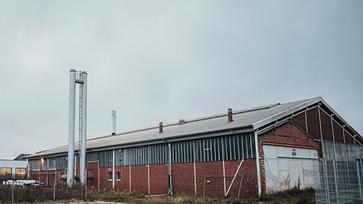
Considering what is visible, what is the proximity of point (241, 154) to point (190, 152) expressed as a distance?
465 cm

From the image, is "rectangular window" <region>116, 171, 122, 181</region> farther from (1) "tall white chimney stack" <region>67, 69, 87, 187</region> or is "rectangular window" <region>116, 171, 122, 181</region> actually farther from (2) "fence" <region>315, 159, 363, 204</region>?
(2) "fence" <region>315, 159, 363, 204</region>

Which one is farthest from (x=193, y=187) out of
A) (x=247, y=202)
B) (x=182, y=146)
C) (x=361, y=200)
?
(x=361, y=200)

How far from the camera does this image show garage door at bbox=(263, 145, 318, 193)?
2619cm

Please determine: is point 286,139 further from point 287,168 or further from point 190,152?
point 190,152

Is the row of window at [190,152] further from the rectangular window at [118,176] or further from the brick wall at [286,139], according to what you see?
the brick wall at [286,139]

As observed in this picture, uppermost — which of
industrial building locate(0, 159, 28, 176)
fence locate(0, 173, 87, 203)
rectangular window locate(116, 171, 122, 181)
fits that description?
industrial building locate(0, 159, 28, 176)

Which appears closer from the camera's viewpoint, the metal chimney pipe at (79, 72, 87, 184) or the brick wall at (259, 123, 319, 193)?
the brick wall at (259, 123, 319, 193)

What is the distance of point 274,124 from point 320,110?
7.45m

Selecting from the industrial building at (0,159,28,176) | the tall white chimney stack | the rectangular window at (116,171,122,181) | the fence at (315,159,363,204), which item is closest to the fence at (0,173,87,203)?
the rectangular window at (116,171,122,181)

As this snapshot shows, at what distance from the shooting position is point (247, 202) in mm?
22594

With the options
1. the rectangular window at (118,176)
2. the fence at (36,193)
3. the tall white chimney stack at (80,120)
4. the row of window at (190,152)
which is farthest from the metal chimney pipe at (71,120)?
the fence at (36,193)

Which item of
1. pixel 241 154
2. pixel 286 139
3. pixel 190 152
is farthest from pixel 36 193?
pixel 286 139

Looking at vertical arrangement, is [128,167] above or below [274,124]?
below

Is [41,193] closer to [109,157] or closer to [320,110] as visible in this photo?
[109,157]
